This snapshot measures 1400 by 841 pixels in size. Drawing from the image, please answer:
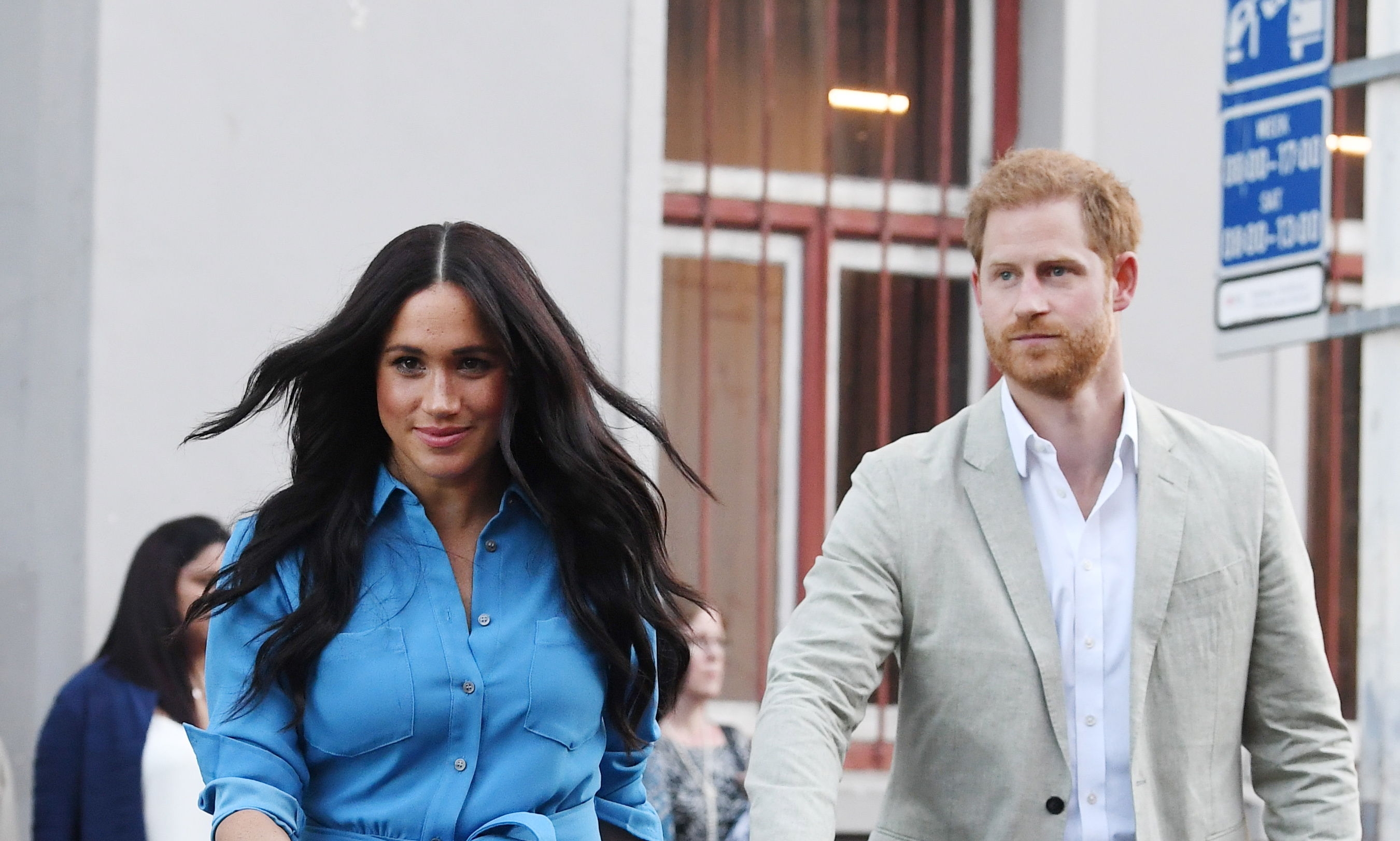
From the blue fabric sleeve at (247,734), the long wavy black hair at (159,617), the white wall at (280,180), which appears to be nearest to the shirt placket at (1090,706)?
the blue fabric sleeve at (247,734)

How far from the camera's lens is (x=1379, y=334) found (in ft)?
17.8

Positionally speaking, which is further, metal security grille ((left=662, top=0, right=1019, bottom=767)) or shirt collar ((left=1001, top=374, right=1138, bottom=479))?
metal security grille ((left=662, top=0, right=1019, bottom=767))

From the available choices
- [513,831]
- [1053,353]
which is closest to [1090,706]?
[1053,353]

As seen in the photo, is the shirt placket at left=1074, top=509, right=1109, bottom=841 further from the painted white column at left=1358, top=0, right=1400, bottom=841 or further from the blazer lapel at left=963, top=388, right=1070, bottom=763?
the painted white column at left=1358, top=0, right=1400, bottom=841

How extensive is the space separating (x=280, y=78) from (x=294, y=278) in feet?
2.19

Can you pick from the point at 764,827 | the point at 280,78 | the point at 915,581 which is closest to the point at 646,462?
the point at 280,78

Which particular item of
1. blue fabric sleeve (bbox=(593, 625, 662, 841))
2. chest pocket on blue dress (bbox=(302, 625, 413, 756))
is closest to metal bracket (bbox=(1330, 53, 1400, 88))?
blue fabric sleeve (bbox=(593, 625, 662, 841))

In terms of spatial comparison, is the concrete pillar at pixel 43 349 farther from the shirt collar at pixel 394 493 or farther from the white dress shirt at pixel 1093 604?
the white dress shirt at pixel 1093 604

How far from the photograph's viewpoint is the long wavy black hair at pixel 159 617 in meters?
5.91

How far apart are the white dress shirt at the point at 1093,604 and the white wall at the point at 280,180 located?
317cm

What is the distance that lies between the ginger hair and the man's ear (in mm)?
18

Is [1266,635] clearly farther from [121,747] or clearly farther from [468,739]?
[121,747]

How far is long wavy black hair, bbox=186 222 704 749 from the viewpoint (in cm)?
341

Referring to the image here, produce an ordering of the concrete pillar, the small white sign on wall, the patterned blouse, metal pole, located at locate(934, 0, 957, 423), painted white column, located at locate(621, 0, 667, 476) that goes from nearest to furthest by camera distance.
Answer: the small white sign on wall, the patterned blouse, the concrete pillar, painted white column, located at locate(621, 0, 667, 476), metal pole, located at locate(934, 0, 957, 423)
